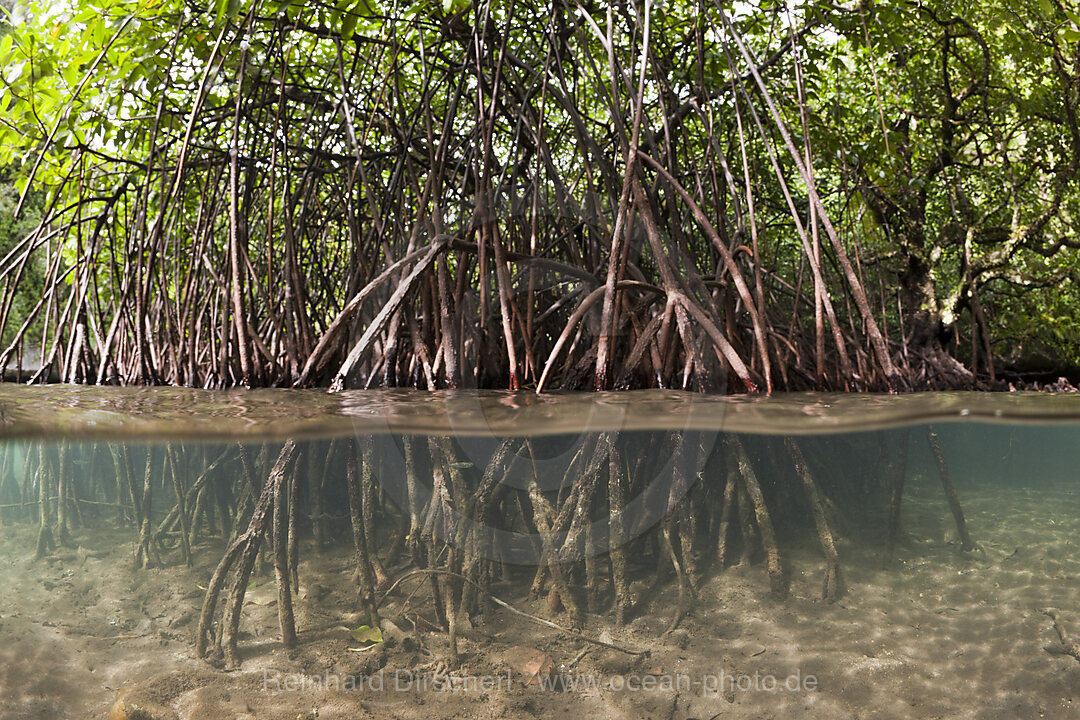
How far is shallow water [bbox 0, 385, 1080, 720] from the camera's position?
9.12ft

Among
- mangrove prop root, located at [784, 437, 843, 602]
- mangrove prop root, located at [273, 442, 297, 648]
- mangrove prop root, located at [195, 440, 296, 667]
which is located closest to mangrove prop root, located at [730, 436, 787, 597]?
mangrove prop root, located at [784, 437, 843, 602]

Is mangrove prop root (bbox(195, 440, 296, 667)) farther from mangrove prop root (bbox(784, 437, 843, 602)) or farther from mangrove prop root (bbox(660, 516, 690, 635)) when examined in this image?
mangrove prop root (bbox(784, 437, 843, 602))

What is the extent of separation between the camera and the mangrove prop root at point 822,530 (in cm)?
384

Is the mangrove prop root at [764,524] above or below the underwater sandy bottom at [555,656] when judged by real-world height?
above

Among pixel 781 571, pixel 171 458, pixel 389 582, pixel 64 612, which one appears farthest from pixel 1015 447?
pixel 64 612

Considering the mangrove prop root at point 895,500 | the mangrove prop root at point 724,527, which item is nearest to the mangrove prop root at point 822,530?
the mangrove prop root at point 724,527

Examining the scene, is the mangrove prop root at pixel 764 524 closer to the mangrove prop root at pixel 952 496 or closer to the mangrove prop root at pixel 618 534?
the mangrove prop root at pixel 618 534

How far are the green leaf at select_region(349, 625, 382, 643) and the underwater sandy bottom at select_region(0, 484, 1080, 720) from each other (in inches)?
1.2

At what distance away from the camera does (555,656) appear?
2932 mm

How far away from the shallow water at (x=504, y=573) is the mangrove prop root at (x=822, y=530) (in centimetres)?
3

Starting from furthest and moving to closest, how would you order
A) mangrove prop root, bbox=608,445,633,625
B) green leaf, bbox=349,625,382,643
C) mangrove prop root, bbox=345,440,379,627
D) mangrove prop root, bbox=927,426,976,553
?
1. mangrove prop root, bbox=927,426,976,553
2. mangrove prop root, bbox=608,445,633,625
3. mangrove prop root, bbox=345,440,379,627
4. green leaf, bbox=349,625,382,643

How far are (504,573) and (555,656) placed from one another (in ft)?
1.76

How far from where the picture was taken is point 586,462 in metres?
3.26

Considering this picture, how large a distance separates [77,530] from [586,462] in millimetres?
3484
